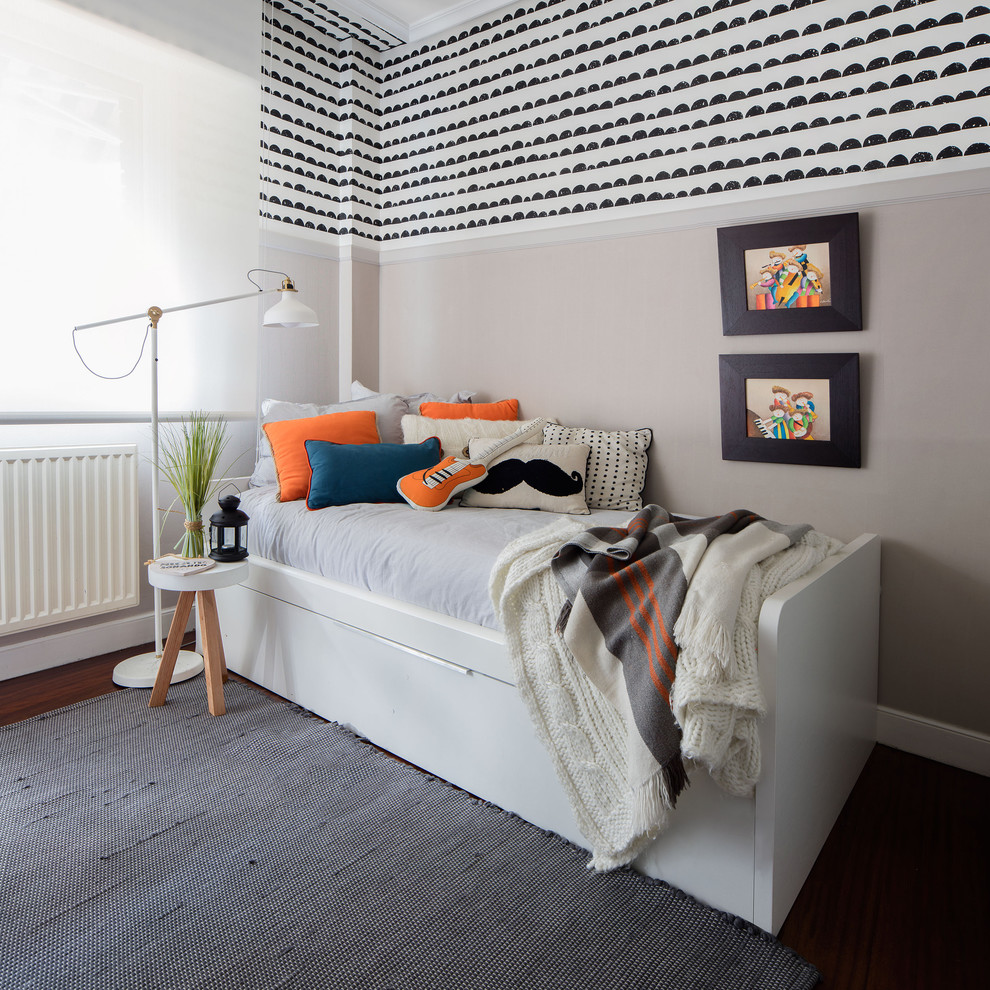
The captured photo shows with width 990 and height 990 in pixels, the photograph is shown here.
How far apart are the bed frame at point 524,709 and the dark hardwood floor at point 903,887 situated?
6 centimetres

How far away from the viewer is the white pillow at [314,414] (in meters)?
2.76

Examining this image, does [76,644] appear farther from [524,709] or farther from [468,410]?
[524,709]

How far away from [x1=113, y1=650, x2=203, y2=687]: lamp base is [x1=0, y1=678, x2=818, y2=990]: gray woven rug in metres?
0.40

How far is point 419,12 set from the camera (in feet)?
10.2

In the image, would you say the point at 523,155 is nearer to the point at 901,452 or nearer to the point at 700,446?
the point at 700,446

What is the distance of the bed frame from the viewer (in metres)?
1.32

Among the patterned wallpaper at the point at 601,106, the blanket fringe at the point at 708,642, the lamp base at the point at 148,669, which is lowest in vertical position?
the lamp base at the point at 148,669

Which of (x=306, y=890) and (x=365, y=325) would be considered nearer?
(x=306, y=890)

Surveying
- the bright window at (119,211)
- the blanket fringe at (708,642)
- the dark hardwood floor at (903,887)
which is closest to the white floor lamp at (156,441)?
the bright window at (119,211)

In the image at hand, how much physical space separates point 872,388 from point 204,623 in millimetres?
2180

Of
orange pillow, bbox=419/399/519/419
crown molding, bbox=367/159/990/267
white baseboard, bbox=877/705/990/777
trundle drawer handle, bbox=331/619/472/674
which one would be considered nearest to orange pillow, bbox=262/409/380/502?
orange pillow, bbox=419/399/519/419

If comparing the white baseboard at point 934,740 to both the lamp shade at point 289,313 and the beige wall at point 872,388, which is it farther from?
the lamp shade at point 289,313

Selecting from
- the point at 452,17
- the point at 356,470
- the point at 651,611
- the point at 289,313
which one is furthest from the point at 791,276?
the point at 452,17

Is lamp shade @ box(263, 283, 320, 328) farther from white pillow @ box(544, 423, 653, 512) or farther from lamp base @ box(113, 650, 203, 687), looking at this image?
lamp base @ box(113, 650, 203, 687)
